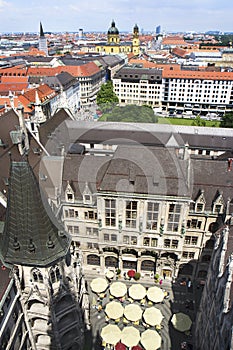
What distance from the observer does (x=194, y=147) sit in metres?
85.8

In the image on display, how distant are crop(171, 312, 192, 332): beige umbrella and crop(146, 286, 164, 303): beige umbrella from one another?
3864 mm

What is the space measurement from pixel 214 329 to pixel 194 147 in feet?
197

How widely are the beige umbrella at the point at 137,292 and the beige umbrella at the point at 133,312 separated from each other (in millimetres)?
2003

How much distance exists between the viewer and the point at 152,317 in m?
46.0

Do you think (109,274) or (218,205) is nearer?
(218,205)

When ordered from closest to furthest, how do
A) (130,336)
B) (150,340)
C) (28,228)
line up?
(28,228), (150,340), (130,336)

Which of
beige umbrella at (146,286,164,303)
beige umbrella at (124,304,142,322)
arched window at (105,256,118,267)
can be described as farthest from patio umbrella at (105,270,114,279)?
beige umbrella at (124,304,142,322)

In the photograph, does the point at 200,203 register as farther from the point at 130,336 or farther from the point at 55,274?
the point at 55,274

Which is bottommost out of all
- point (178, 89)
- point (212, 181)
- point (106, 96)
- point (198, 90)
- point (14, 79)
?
point (212, 181)

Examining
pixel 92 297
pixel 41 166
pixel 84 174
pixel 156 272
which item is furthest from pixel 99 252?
pixel 41 166

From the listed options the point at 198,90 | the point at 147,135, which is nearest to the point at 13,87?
the point at 147,135

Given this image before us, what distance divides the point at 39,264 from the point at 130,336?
22.7m

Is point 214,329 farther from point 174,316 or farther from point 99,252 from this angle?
point 99,252

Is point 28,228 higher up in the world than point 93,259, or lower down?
higher up
